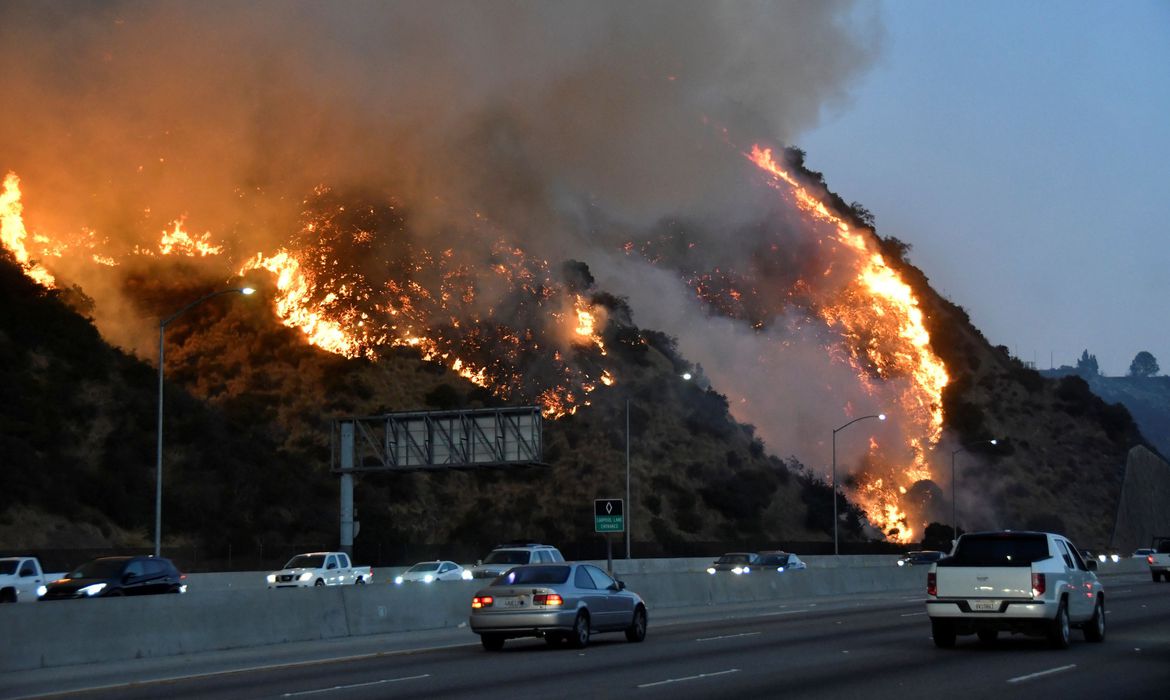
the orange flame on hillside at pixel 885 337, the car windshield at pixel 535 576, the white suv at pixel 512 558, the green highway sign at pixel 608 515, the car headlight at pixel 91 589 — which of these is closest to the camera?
the car windshield at pixel 535 576

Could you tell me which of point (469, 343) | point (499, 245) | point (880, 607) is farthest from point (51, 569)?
point (499, 245)

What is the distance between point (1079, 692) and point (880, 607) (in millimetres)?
22002

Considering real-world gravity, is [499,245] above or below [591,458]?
above

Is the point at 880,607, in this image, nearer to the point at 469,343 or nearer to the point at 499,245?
the point at 469,343

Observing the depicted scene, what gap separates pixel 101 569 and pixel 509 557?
15.7 metres

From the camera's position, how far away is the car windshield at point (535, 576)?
24703 mm

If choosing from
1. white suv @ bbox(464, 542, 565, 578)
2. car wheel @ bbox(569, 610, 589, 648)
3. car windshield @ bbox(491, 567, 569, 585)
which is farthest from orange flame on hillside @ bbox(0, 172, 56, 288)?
car wheel @ bbox(569, 610, 589, 648)

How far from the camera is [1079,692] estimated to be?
16453 mm

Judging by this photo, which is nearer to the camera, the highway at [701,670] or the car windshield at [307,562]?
the highway at [701,670]

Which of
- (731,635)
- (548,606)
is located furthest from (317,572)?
(548,606)

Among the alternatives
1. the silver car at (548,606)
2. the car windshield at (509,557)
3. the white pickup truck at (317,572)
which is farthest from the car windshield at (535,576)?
the white pickup truck at (317,572)

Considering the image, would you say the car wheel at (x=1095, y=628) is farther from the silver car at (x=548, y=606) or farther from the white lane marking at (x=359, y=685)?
the white lane marking at (x=359, y=685)

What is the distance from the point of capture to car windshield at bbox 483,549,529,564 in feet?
145

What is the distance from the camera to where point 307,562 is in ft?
163
